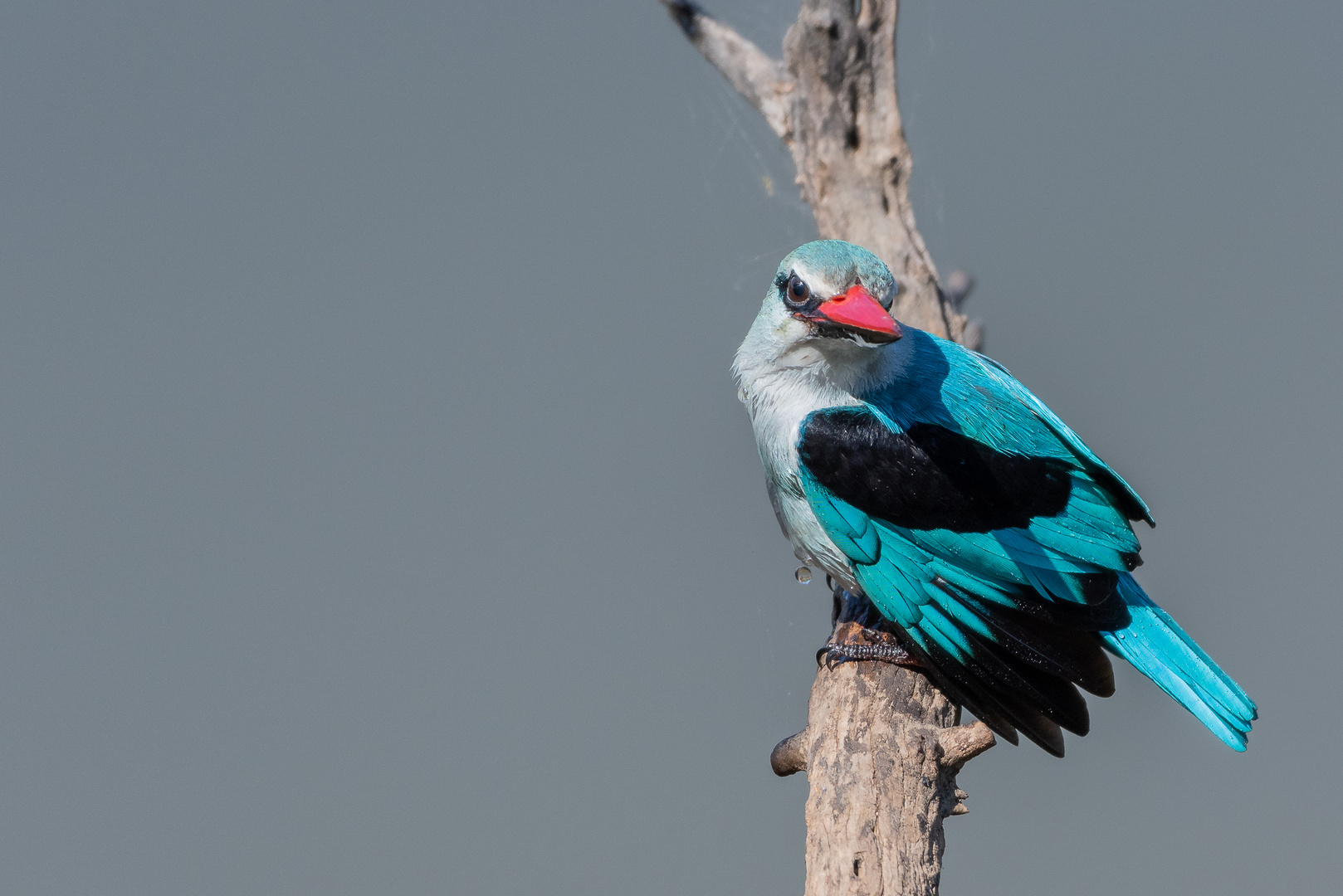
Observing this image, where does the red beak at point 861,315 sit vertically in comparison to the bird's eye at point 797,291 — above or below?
below

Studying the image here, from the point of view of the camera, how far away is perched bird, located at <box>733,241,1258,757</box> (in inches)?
93.3

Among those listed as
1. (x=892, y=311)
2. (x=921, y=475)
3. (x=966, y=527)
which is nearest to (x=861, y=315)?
(x=921, y=475)

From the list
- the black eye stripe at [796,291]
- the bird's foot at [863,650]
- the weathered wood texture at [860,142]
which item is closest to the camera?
the black eye stripe at [796,291]

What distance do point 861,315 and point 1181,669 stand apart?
3.35ft

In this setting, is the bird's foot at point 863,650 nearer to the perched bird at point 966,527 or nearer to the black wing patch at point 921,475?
the perched bird at point 966,527

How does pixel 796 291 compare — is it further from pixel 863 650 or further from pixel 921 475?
pixel 863 650

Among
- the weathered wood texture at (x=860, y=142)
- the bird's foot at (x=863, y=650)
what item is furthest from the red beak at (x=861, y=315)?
the weathered wood texture at (x=860, y=142)

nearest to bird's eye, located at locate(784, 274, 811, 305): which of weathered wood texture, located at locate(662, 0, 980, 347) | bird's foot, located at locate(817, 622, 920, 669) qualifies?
bird's foot, located at locate(817, 622, 920, 669)

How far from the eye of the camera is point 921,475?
7.84 feet

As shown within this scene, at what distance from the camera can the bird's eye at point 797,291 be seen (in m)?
2.40

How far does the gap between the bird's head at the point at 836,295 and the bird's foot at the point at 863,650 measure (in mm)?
667

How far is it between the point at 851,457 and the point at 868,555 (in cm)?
22

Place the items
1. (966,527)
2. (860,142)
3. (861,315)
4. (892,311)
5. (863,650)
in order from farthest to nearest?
1. (860,142)
2. (892,311)
3. (863,650)
4. (966,527)
5. (861,315)

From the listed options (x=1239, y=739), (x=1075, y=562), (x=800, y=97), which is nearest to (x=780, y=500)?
(x=1075, y=562)
